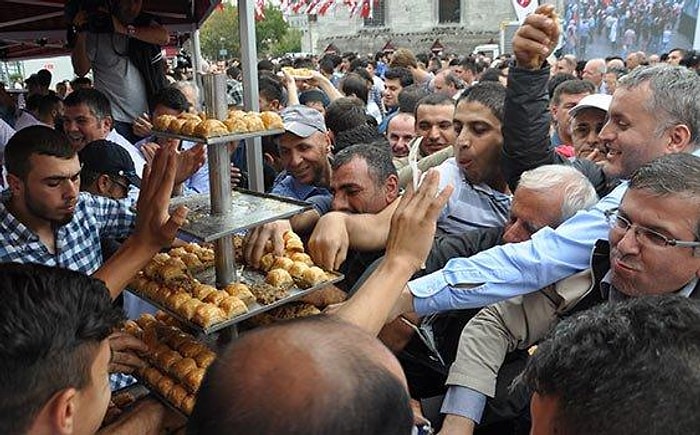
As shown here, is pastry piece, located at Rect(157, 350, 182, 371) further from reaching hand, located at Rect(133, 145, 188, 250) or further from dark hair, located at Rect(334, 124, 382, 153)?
dark hair, located at Rect(334, 124, 382, 153)

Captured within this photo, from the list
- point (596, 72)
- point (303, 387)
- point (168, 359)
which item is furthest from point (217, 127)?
point (596, 72)

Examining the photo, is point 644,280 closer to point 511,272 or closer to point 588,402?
point 511,272

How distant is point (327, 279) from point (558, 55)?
14.9 meters

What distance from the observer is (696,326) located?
99cm

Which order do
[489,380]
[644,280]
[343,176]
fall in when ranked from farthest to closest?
[343,176] → [489,380] → [644,280]

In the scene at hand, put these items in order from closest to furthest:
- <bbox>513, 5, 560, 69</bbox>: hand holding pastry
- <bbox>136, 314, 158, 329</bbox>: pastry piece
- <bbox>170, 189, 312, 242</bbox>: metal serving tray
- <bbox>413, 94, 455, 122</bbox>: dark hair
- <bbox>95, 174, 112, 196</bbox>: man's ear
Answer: <bbox>170, 189, 312, 242</bbox>: metal serving tray, <bbox>136, 314, 158, 329</bbox>: pastry piece, <bbox>513, 5, 560, 69</bbox>: hand holding pastry, <bbox>95, 174, 112, 196</bbox>: man's ear, <bbox>413, 94, 455, 122</bbox>: dark hair

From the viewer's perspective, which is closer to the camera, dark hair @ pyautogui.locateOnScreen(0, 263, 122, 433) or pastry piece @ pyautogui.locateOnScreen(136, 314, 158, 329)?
dark hair @ pyautogui.locateOnScreen(0, 263, 122, 433)

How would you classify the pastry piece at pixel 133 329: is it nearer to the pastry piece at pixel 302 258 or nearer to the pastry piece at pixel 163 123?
the pastry piece at pixel 302 258

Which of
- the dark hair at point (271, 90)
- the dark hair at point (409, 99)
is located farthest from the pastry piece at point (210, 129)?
the dark hair at point (271, 90)

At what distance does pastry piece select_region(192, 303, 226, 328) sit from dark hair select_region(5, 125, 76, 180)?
128 cm

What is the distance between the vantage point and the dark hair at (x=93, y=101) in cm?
400

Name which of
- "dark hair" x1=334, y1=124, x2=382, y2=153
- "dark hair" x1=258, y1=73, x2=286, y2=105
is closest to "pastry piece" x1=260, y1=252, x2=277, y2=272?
"dark hair" x1=334, y1=124, x2=382, y2=153

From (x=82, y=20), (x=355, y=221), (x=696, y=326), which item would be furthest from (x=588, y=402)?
(x=82, y=20)

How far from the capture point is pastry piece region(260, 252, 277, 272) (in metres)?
1.92
